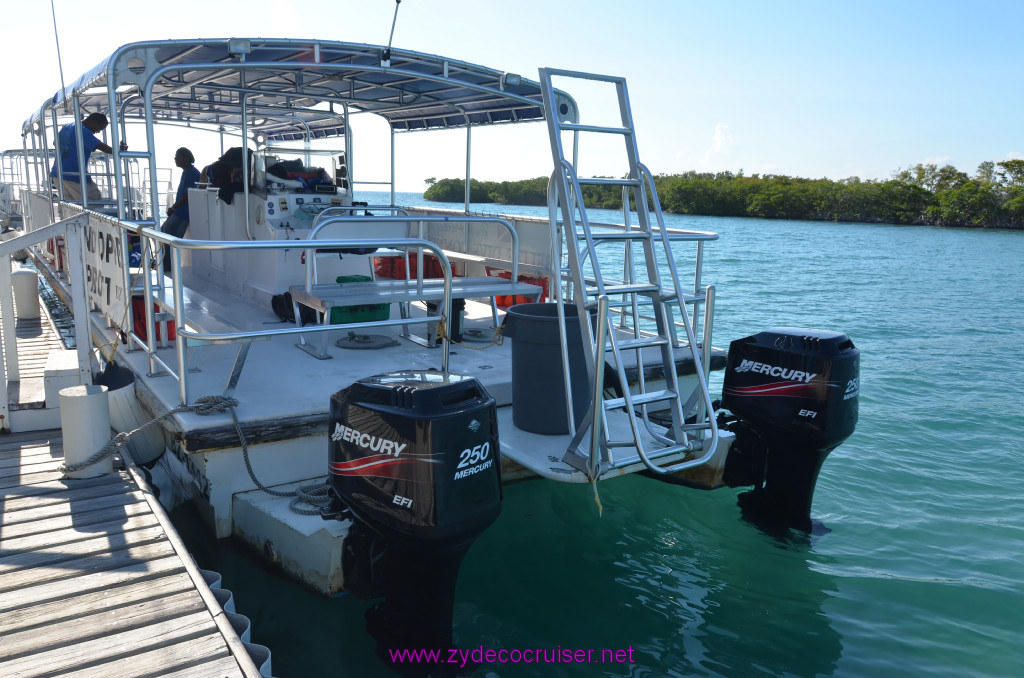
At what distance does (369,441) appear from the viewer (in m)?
3.18

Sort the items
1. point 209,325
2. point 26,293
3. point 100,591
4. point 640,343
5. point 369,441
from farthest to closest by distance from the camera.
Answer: point 26,293, point 209,325, point 640,343, point 369,441, point 100,591

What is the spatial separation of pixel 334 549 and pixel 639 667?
67.3 inches

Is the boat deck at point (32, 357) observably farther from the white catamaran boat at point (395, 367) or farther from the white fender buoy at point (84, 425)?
the white fender buoy at point (84, 425)

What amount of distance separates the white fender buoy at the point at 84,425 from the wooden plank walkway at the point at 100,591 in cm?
12

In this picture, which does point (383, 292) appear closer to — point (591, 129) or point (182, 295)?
point (182, 295)

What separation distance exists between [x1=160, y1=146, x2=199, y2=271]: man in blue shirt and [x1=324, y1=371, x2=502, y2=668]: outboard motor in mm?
5916

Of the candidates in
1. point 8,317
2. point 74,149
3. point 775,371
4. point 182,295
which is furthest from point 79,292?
point 74,149

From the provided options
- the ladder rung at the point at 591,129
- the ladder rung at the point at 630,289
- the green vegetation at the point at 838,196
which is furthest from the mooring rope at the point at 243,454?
the green vegetation at the point at 838,196

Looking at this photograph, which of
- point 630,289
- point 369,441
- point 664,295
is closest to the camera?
point 369,441

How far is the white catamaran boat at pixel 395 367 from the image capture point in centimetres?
326

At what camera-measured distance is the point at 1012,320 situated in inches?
685

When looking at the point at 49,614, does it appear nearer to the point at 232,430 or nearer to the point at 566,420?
the point at 232,430

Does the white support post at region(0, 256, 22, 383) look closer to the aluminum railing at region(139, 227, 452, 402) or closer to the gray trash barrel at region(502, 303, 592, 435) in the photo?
the aluminum railing at region(139, 227, 452, 402)

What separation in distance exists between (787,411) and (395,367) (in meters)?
2.70
